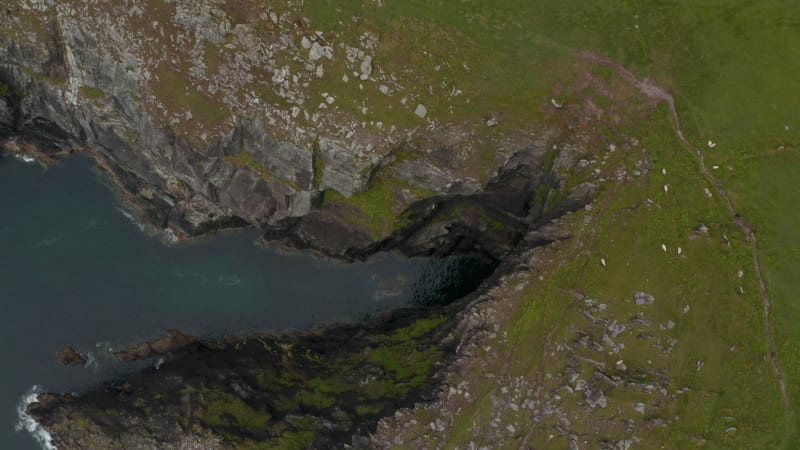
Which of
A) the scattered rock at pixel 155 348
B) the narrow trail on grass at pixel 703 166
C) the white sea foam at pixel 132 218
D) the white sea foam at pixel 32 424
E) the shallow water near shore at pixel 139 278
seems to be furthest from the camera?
the white sea foam at pixel 132 218

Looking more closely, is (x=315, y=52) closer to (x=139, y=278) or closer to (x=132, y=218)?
(x=132, y=218)

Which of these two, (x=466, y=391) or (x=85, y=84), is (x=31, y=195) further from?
(x=466, y=391)

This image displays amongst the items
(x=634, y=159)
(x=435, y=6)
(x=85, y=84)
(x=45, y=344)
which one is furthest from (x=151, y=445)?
(x=634, y=159)

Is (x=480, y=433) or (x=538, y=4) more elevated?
(x=538, y=4)

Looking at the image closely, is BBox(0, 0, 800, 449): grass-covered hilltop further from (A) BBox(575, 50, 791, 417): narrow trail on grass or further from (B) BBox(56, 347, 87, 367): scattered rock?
(B) BBox(56, 347, 87, 367): scattered rock

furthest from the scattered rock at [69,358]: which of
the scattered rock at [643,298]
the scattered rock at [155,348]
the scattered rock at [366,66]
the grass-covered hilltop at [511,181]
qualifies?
the scattered rock at [643,298]

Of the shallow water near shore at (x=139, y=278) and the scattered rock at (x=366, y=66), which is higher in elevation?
the scattered rock at (x=366, y=66)

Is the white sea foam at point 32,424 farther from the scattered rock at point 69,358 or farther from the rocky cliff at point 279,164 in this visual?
the scattered rock at point 69,358
